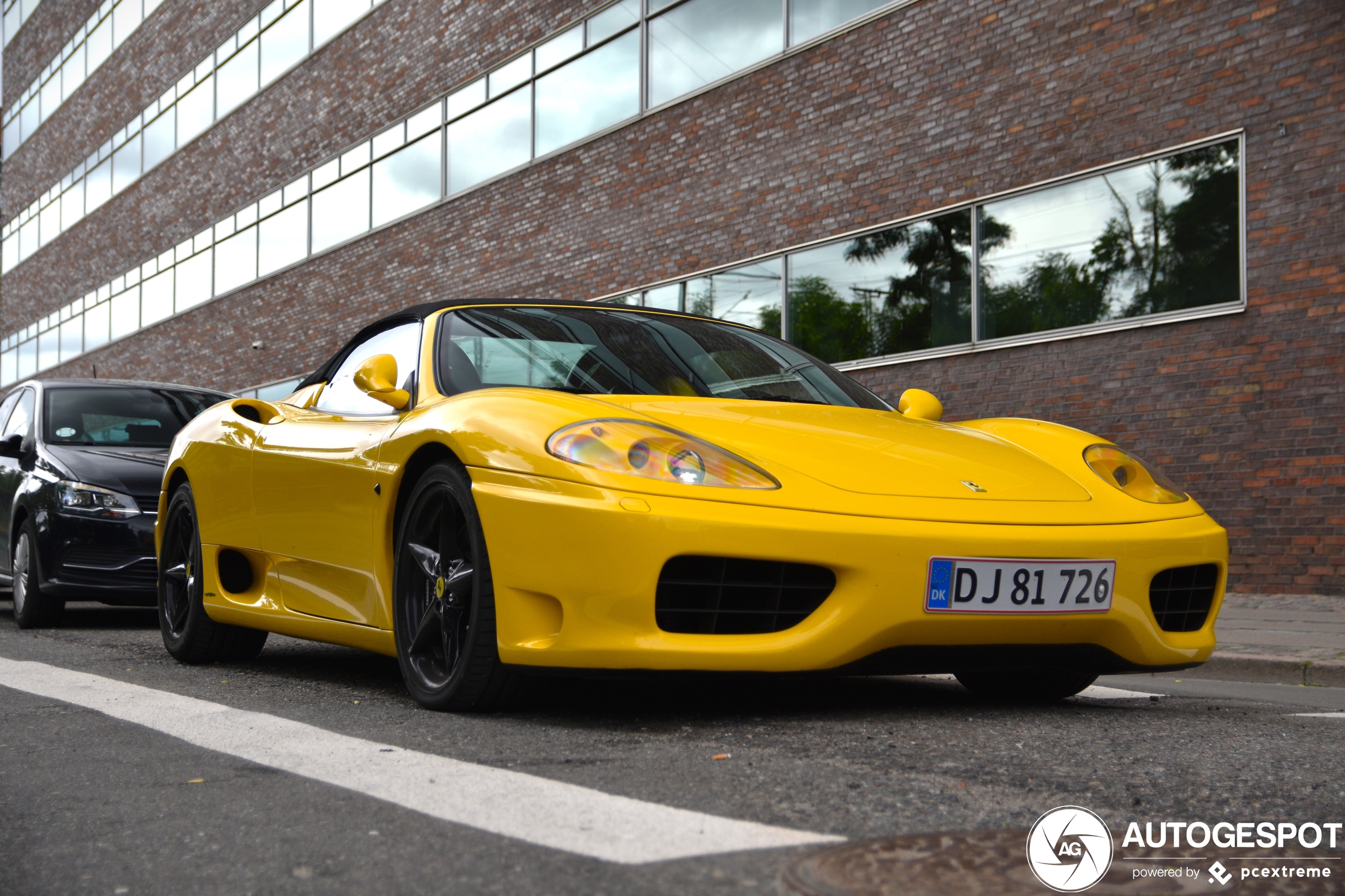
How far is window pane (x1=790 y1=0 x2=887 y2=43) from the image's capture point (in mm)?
12242

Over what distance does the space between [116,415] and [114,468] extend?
30.7 inches

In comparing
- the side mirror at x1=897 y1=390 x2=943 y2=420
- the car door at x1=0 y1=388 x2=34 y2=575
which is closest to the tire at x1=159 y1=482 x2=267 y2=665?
the side mirror at x1=897 y1=390 x2=943 y2=420

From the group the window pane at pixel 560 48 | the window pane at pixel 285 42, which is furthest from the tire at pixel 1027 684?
the window pane at pixel 285 42

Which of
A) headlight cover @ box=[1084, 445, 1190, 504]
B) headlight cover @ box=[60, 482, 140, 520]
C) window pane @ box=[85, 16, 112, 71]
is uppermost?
window pane @ box=[85, 16, 112, 71]

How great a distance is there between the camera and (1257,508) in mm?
8992

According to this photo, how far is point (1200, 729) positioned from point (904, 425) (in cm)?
123

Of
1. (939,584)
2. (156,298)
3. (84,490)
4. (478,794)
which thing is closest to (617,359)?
(939,584)

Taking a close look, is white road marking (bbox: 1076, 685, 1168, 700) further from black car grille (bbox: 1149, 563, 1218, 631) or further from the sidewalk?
the sidewalk

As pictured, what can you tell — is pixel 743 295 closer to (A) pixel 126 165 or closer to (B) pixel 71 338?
(A) pixel 126 165

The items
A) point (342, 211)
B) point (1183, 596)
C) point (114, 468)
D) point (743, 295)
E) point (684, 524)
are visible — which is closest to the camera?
point (684, 524)

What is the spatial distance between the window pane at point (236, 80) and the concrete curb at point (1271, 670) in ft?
72.6

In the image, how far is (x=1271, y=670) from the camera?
18.5ft

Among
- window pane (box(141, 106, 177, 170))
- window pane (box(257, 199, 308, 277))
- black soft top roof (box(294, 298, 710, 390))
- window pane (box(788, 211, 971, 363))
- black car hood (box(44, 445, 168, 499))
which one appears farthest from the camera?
window pane (box(141, 106, 177, 170))

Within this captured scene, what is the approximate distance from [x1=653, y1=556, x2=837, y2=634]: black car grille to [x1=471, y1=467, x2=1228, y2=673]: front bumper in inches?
1.2
